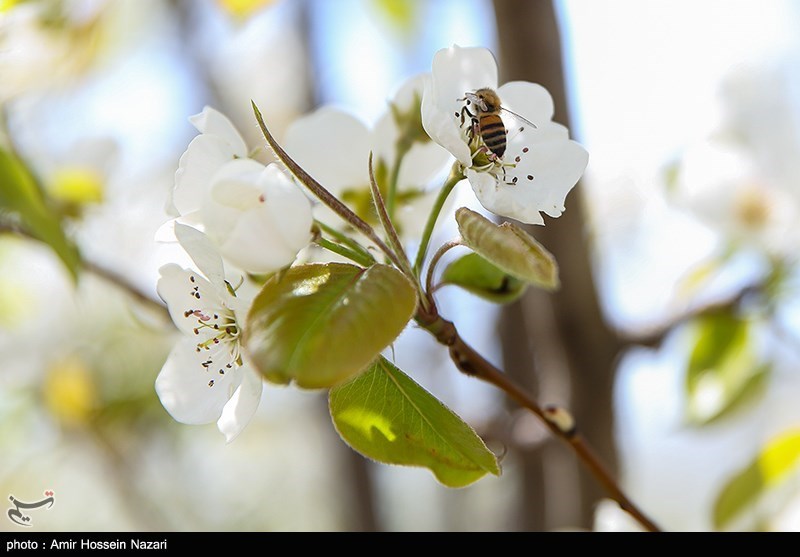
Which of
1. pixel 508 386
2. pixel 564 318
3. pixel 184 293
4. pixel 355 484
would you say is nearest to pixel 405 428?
pixel 508 386

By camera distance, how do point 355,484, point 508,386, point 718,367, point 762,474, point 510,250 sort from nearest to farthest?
point 510,250 < point 508,386 < point 762,474 < point 718,367 < point 355,484

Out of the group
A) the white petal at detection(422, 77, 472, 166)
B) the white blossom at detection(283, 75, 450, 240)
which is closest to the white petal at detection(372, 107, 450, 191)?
the white blossom at detection(283, 75, 450, 240)

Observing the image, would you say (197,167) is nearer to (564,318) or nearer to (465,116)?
(465,116)

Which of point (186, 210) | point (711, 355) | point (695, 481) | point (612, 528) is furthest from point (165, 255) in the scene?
point (695, 481)

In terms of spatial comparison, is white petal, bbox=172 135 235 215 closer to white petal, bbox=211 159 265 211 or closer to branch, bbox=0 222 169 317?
white petal, bbox=211 159 265 211

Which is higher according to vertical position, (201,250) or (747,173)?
(201,250)
